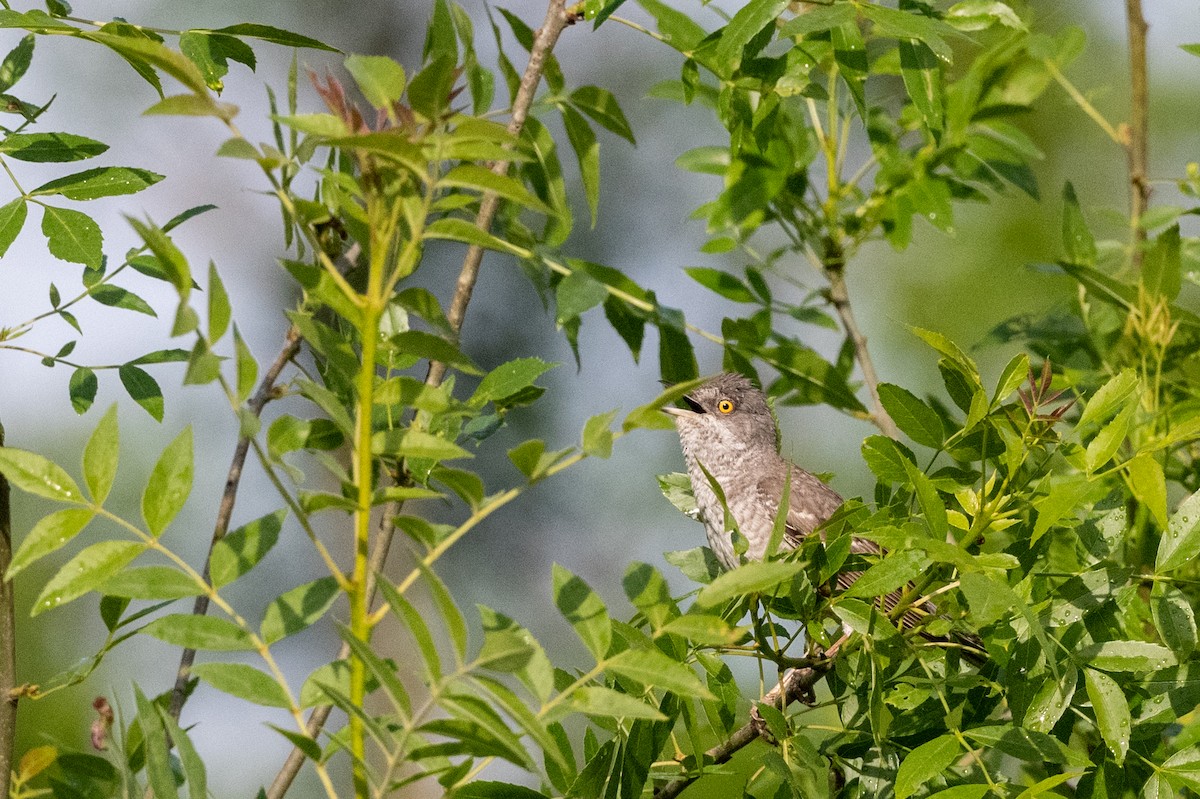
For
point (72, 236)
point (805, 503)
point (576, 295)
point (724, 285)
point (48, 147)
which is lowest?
point (805, 503)

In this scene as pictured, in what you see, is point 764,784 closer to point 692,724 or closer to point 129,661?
point 692,724

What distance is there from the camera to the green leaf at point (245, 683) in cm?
143

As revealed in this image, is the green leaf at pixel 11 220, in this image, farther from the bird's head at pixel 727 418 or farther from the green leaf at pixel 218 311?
the bird's head at pixel 727 418

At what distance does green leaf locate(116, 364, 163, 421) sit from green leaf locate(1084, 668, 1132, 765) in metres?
1.99

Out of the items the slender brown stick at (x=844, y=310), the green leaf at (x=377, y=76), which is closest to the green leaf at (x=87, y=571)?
the green leaf at (x=377, y=76)

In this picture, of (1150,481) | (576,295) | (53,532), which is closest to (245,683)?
(53,532)

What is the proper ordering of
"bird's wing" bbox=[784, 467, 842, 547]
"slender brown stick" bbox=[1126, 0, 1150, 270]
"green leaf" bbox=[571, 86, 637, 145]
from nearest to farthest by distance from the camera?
"green leaf" bbox=[571, 86, 637, 145]
"slender brown stick" bbox=[1126, 0, 1150, 270]
"bird's wing" bbox=[784, 467, 842, 547]

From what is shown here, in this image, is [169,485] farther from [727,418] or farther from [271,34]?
[727,418]

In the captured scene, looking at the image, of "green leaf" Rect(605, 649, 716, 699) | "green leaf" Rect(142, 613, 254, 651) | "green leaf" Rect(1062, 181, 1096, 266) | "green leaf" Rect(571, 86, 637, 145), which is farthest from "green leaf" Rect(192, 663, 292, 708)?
A: "green leaf" Rect(1062, 181, 1096, 266)

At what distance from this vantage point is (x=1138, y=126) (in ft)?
14.4

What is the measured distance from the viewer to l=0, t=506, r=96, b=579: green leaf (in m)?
1.57

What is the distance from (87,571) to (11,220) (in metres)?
1.22

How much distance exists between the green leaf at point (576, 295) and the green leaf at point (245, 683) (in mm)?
996

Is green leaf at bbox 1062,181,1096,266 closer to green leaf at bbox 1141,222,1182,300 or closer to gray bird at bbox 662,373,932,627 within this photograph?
A: green leaf at bbox 1141,222,1182,300
